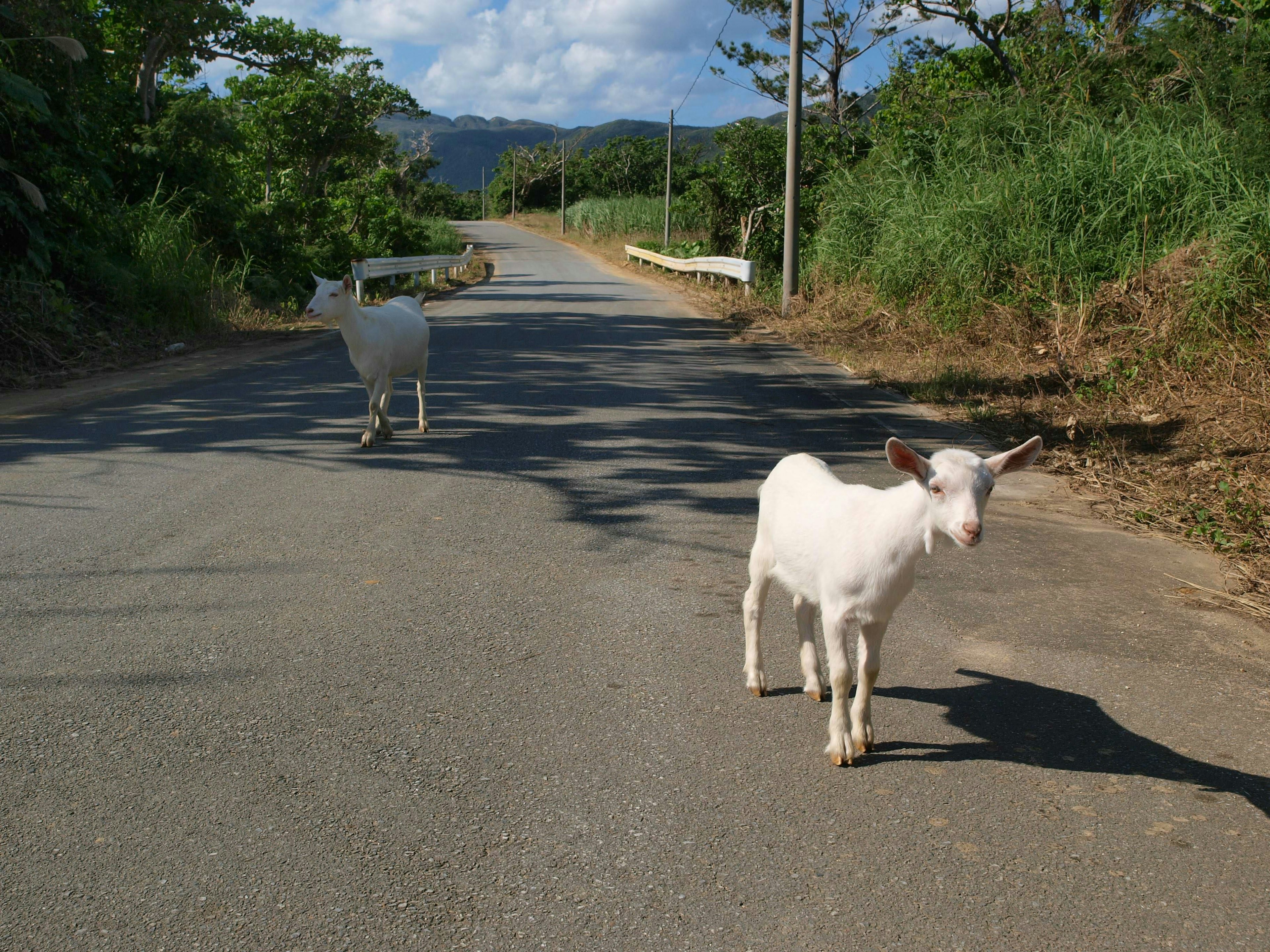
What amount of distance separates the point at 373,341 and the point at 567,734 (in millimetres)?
4906

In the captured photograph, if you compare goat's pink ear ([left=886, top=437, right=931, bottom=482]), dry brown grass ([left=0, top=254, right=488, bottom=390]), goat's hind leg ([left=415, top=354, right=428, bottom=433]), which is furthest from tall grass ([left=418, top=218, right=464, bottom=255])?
goat's pink ear ([left=886, top=437, right=931, bottom=482])

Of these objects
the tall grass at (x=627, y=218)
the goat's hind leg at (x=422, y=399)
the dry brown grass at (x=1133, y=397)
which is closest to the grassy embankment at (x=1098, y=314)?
the dry brown grass at (x=1133, y=397)

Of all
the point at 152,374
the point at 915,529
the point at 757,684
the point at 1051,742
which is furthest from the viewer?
the point at 152,374

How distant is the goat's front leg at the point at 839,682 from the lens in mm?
3271

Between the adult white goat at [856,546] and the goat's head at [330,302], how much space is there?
15.6 ft

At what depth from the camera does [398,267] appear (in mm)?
21219

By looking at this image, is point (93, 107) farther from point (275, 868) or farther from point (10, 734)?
point (275, 868)

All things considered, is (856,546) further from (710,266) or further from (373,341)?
(710,266)

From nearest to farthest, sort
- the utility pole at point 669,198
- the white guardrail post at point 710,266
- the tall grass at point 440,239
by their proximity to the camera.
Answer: the white guardrail post at point 710,266, the tall grass at point 440,239, the utility pole at point 669,198

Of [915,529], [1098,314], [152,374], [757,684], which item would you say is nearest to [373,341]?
[152,374]

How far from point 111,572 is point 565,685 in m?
2.44

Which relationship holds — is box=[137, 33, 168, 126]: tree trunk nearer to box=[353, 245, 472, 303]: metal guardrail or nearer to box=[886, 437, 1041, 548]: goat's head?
box=[353, 245, 472, 303]: metal guardrail

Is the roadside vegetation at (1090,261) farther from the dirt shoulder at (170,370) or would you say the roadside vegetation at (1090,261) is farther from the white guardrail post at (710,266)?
the dirt shoulder at (170,370)

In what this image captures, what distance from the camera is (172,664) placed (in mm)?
3887
